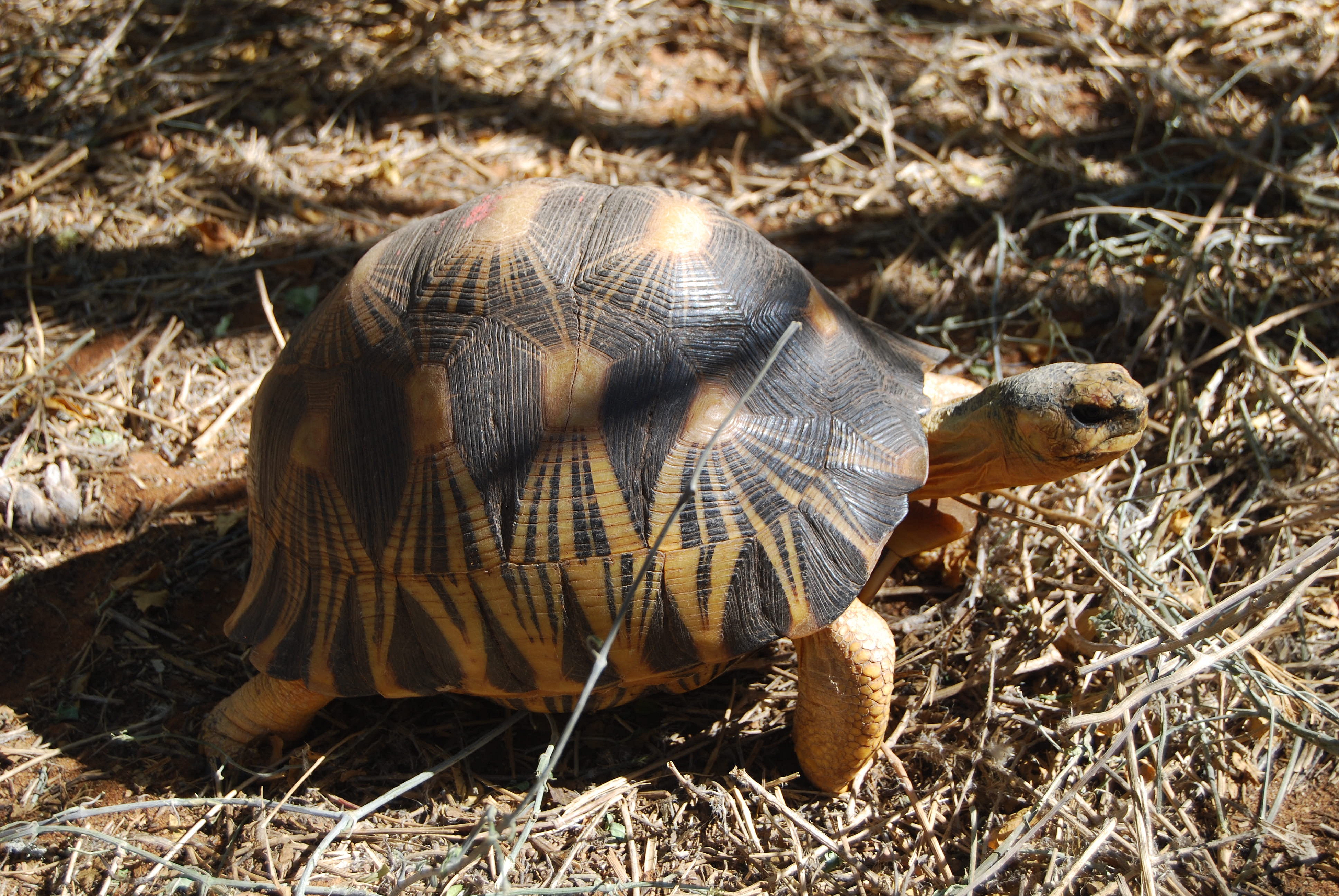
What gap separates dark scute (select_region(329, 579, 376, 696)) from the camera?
208 centimetres

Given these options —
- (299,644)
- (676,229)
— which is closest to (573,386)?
(676,229)

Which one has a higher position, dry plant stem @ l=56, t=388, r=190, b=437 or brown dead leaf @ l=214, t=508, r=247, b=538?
dry plant stem @ l=56, t=388, r=190, b=437

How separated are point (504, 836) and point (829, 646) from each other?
34.6 inches

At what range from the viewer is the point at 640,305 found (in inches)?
79.3

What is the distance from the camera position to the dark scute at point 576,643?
1954 mm

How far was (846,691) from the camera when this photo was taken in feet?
6.80

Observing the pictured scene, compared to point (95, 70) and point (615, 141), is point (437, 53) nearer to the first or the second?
point (615, 141)

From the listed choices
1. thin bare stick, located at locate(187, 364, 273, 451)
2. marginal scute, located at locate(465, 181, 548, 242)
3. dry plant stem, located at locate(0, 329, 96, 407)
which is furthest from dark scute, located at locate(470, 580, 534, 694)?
dry plant stem, located at locate(0, 329, 96, 407)

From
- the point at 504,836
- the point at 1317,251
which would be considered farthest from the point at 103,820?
the point at 1317,251

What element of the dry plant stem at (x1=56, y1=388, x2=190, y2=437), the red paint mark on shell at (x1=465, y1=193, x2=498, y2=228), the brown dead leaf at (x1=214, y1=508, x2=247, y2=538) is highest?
the red paint mark on shell at (x1=465, y1=193, x2=498, y2=228)

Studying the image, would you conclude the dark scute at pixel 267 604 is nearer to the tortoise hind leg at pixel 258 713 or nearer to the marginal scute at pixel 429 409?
the tortoise hind leg at pixel 258 713

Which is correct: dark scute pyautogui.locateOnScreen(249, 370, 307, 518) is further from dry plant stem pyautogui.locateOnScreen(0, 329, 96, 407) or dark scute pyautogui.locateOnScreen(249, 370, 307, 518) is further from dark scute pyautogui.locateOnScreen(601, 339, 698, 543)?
dry plant stem pyautogui.locateOnScreen(0, 329, 96, 407)

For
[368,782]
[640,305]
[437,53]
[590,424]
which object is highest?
[437,53]

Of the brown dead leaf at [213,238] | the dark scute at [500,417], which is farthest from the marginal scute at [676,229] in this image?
the brown dead leaf at [213,238]
